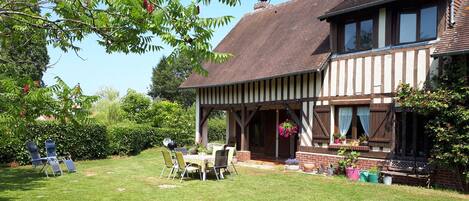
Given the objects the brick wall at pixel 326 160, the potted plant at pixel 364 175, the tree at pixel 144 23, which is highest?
the tree at pixel 144 23

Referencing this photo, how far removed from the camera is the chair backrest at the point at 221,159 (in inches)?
472

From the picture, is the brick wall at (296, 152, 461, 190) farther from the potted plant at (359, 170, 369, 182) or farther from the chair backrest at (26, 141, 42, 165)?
the chair backrest at (26, 141, 42, 165)

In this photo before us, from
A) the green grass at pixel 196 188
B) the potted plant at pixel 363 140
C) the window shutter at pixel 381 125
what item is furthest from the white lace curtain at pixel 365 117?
the green grass at pixel 196 188

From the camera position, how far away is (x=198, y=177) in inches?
504

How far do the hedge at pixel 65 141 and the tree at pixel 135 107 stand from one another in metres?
11.9

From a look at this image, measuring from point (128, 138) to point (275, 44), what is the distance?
26.4ft

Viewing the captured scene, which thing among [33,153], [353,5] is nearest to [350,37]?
[353,5]

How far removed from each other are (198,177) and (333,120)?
465 cm

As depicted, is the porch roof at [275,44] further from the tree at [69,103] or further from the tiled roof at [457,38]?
the tree at [69,103]

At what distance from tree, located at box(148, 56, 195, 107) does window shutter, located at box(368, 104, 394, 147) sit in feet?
156

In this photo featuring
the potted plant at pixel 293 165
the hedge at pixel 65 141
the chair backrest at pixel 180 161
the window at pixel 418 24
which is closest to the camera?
the window at pixel 418 24

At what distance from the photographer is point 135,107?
31.2 meters

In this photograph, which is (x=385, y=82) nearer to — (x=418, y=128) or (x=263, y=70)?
(x=418, y=128)

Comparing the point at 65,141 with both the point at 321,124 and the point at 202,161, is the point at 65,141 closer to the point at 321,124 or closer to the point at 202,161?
the point at 202,161
